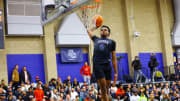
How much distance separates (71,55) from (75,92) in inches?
211

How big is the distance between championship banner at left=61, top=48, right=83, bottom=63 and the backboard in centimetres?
890

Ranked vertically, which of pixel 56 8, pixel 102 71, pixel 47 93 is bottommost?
pixel 47 93

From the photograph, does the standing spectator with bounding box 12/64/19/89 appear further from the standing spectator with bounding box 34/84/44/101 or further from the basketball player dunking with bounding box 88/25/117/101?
the basketball player dunking with bounding box 88/25/117/101

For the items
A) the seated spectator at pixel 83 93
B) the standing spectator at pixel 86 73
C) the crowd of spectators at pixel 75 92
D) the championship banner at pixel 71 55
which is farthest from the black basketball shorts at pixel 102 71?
the championship banner at pixel 71 55

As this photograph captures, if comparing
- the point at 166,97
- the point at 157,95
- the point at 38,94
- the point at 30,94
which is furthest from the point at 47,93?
the point at 166,97

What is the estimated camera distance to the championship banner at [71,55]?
22547 mm

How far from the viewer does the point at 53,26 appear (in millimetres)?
22375

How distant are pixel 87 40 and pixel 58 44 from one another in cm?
218

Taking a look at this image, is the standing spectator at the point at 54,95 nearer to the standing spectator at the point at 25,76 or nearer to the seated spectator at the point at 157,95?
the standing spectator at the point at 25,76

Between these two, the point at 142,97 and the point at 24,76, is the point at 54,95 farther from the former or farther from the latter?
the point at 142,97

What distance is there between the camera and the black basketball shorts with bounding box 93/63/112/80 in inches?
300

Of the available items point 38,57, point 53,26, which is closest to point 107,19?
point 53,26

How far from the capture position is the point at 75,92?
58.4 feet

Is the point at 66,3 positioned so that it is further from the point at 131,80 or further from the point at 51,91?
the point at 131,80
